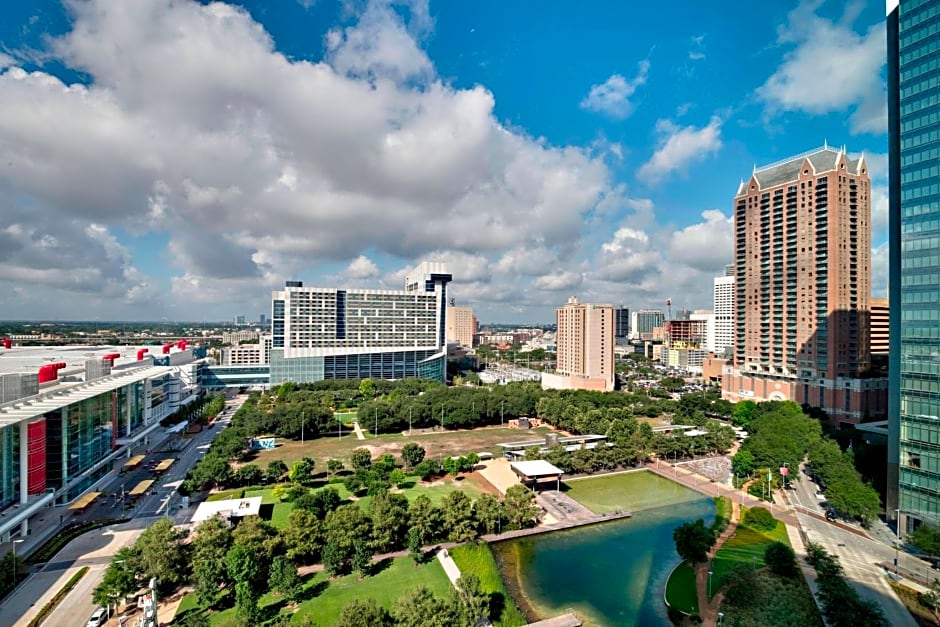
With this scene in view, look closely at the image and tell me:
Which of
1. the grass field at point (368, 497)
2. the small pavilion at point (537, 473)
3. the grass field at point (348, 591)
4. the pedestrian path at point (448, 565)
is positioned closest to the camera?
the grass field at point (348, 591)

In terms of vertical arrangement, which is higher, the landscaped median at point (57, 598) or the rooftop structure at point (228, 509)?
the rooftop structure at point (228, 509)

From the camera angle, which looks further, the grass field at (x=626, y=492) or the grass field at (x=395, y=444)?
the grass field at (x=395, y=444)

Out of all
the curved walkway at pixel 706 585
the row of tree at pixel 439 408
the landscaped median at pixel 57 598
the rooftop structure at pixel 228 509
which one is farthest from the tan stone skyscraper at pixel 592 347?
the landscaped median at pixel 57 598

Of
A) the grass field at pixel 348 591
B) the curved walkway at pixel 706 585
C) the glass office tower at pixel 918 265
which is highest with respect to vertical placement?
the glass office tower at pixel 918 265

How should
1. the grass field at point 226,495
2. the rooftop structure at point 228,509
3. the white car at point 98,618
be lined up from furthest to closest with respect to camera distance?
the grass field at point 226,495
the rooftop structure at point 228,509
the white car at point 98,618

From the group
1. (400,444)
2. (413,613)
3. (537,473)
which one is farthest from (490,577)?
(400,444)

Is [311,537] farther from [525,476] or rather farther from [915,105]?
[915,105]

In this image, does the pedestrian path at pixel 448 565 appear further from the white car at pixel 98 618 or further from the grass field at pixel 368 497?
the white car at pixel 98 618
